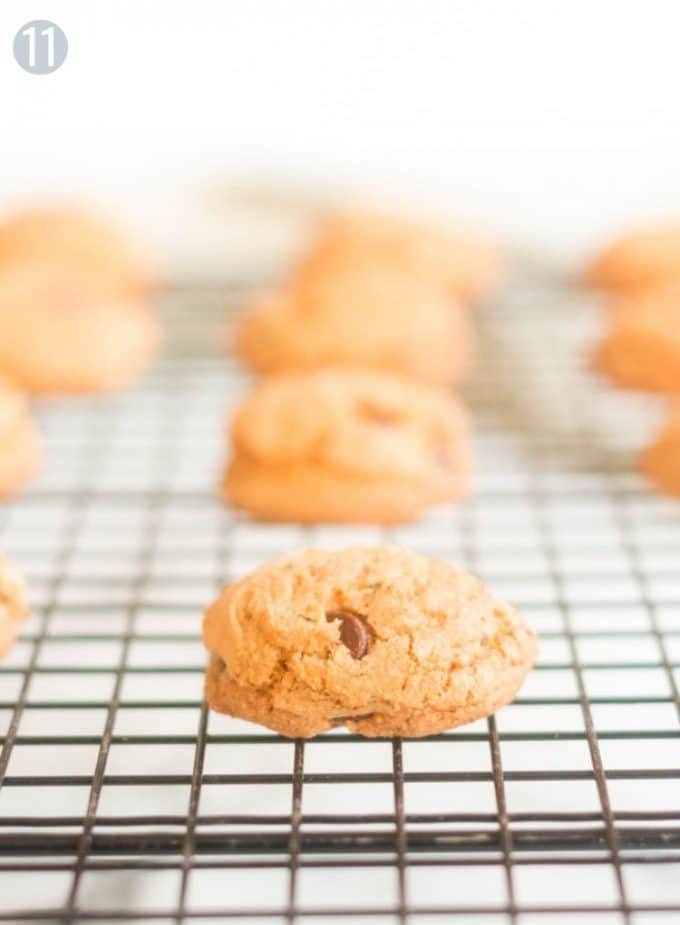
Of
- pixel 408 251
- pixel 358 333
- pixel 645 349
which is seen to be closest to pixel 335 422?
pixel 358 333

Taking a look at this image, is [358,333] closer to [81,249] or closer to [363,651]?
[81,249]

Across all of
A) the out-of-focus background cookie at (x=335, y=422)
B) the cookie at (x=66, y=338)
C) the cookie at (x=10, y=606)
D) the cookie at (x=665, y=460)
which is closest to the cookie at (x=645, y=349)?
the out-of-focus background cookie at (x=335, y=422)

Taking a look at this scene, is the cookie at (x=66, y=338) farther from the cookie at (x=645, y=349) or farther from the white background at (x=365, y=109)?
the cookie at (x=645, y=349)

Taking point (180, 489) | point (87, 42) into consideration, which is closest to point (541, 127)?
point (87, 42)

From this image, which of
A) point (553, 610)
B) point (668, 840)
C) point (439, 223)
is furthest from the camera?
point (439, 223)

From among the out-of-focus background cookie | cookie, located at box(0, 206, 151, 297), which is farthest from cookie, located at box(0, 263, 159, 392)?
cookie, located at box(0, 206, 151, 297)

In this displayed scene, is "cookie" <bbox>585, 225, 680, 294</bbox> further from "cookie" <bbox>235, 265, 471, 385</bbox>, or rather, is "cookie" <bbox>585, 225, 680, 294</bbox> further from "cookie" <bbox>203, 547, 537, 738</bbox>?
"cookie" <bbox>203, 547, 537, 738</bbox>

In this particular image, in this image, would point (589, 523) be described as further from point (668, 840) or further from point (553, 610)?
point (668, 840)
